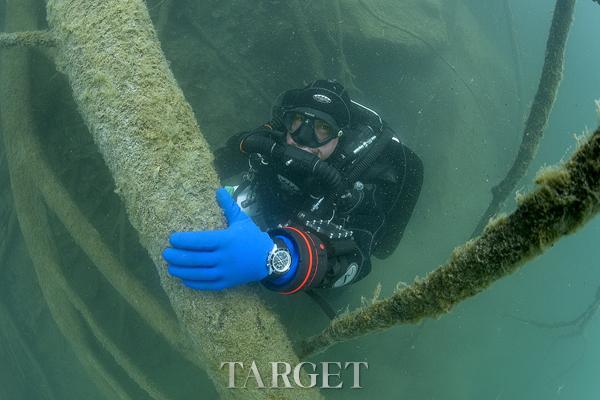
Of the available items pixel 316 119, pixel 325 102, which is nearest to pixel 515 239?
pixel 316 119

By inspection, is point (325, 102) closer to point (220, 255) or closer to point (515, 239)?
point (220, 255)

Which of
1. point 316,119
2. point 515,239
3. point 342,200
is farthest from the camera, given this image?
point 316,119

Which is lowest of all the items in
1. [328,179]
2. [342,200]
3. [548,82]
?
[342,200]

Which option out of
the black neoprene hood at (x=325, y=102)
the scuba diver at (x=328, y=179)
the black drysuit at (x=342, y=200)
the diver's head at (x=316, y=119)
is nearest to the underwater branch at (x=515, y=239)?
the scuba diver at (x=328, y=179)

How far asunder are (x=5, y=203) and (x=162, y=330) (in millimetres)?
2513

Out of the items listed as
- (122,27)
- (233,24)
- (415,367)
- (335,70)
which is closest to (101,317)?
(122,27)

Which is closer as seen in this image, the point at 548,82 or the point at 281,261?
the point at 281,261

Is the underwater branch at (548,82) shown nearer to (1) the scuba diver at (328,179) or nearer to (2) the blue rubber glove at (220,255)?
(1) the scuba diver at (328,179)

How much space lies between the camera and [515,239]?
2.81 ft

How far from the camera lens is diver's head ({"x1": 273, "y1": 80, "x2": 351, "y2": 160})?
321 centimetres

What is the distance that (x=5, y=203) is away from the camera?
390 centimetres

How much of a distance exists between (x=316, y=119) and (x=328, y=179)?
0.60 metres

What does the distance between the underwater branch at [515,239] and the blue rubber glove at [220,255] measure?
636 mm

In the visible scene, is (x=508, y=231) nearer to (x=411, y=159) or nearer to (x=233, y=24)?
(x=411, y=159)
